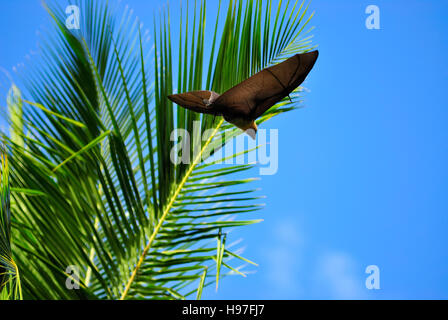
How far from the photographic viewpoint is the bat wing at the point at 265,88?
1.97 feet

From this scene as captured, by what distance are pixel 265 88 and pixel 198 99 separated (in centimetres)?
12

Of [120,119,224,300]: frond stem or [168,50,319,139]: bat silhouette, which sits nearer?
[168,50,319,139]: bat silhouette

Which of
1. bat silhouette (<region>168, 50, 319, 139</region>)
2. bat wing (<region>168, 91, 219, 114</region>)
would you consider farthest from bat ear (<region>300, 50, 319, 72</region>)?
bat wing (<region>168, 91, 219, 114</region>)

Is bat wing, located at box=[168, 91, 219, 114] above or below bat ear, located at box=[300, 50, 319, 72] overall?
below

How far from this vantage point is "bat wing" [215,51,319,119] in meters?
0.60

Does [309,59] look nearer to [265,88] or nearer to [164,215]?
[265,88]

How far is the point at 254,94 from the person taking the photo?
2.13 feet

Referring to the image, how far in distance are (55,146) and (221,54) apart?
0.56 metres

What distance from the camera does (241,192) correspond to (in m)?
1.21

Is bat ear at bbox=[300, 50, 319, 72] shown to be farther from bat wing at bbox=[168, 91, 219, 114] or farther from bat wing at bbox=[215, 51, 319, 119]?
bat wing at bbox=[168, 91, 219, 114]

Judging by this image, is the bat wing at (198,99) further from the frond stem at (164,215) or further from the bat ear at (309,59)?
the frond stem at (164,215)
